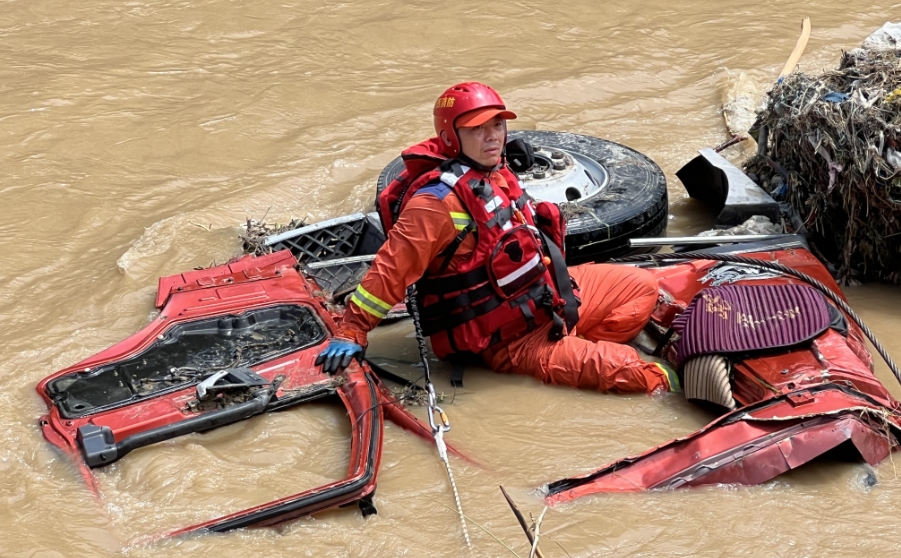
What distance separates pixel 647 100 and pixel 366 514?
5569mm

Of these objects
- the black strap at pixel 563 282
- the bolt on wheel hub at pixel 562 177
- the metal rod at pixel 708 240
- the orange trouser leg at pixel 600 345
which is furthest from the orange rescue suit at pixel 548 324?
the bolt on wheel hub at pixel 562 177

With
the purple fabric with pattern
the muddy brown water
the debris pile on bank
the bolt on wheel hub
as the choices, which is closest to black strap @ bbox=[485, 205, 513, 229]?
the muddy brown water

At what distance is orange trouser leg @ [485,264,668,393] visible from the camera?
4.33 meters

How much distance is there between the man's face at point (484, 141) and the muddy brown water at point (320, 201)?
1.03m

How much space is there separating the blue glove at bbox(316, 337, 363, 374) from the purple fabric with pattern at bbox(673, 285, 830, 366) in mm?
1472

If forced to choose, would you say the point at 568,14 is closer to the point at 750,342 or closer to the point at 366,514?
the point at 750,342

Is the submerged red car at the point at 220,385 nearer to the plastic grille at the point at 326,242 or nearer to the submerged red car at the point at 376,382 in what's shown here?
the submerged red car at the point at 376,382

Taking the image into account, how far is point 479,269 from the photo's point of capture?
14.0 feet

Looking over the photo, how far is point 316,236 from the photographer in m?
5.56

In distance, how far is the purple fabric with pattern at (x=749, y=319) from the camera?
4.19m

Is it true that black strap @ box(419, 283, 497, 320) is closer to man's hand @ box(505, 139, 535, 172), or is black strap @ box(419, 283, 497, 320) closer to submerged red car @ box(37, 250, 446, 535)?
submerged red car @ box(37, 250, 446, 535)

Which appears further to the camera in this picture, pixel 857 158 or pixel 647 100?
pixel 647 100

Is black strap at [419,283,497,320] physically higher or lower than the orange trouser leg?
higher

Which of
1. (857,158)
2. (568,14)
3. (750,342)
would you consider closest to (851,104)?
(857,158)
